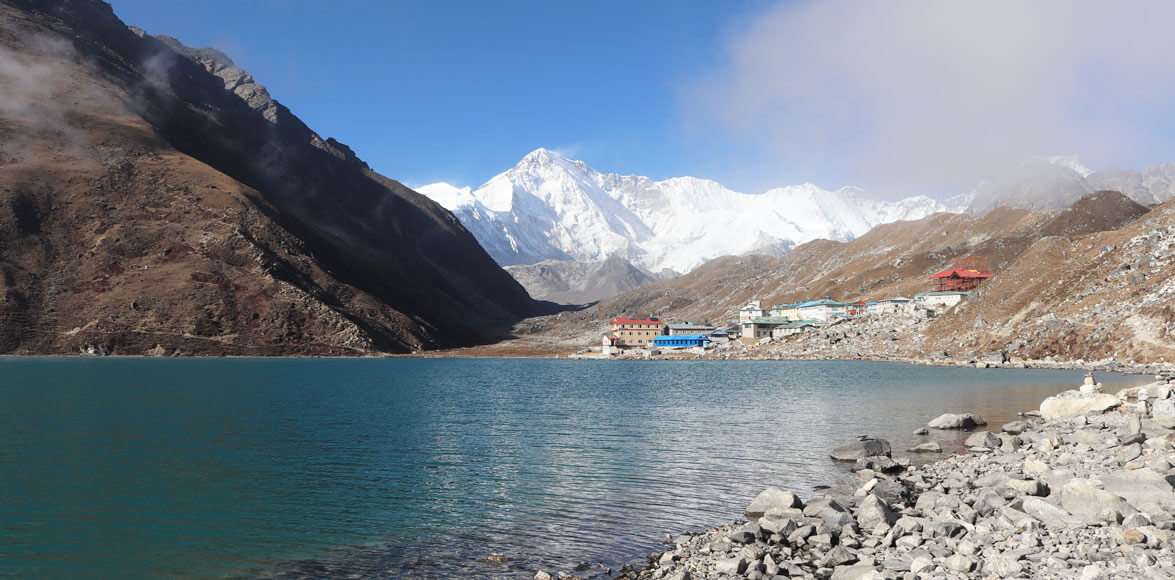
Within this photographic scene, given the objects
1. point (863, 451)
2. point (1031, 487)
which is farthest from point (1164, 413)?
point (1031, 487)

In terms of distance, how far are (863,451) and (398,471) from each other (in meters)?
29.1

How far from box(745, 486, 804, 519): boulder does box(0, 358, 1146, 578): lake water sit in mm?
1195

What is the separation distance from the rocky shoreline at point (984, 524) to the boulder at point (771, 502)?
A: 63 mm

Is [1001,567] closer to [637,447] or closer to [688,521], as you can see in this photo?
[688,521]

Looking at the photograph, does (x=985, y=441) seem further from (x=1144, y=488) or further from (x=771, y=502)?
(x=1144, y=488)

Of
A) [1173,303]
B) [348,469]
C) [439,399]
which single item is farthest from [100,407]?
[1173,303]

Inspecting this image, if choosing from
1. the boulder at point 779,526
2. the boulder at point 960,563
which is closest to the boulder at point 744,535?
the boulder at point 779,526

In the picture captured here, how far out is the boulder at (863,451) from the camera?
48.3 meters

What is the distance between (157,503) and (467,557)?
61.4 feet

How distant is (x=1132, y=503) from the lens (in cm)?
2517

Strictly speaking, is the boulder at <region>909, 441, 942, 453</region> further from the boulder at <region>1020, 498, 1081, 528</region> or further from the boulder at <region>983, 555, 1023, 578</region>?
the boulder at <region>983, 555, 1023, 578</region>

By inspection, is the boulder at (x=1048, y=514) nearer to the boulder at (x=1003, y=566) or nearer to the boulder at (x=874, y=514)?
the boulder at (x=1003, y=566)

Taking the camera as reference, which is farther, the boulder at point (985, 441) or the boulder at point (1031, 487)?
the boulder at point (985, 441)

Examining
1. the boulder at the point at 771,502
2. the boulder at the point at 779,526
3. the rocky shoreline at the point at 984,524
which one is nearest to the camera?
the rocky shoreline at the point at 984,524
